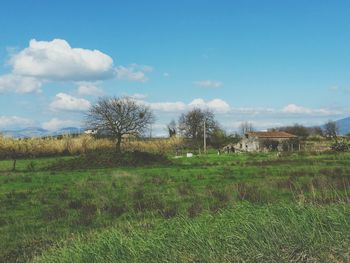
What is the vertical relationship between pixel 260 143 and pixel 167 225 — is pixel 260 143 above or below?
above

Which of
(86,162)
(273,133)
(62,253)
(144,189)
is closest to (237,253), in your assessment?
(62,253)

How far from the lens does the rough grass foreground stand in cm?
614

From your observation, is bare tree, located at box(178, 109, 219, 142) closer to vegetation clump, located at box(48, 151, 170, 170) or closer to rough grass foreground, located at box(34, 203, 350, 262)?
vegetation clump, located at box(48, 151, 170, 170)

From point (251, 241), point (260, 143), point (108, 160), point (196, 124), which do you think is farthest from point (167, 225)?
point (196, 124)

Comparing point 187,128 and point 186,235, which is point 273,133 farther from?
point 186,235

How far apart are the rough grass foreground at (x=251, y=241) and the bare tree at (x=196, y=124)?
105 m

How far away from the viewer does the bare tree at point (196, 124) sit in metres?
116

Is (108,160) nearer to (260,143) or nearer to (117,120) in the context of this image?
(117,120)

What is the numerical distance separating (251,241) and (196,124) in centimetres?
11240

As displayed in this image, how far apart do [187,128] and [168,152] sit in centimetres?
3258

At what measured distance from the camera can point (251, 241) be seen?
661 centimetres

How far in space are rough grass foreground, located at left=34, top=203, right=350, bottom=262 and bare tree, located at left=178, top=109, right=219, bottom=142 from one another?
345 feet

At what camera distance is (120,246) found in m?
7.48

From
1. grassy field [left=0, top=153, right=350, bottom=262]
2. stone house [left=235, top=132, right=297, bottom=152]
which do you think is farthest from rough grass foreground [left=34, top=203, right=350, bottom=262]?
stone house [left=235, top=132, right=297, bottom=152]
